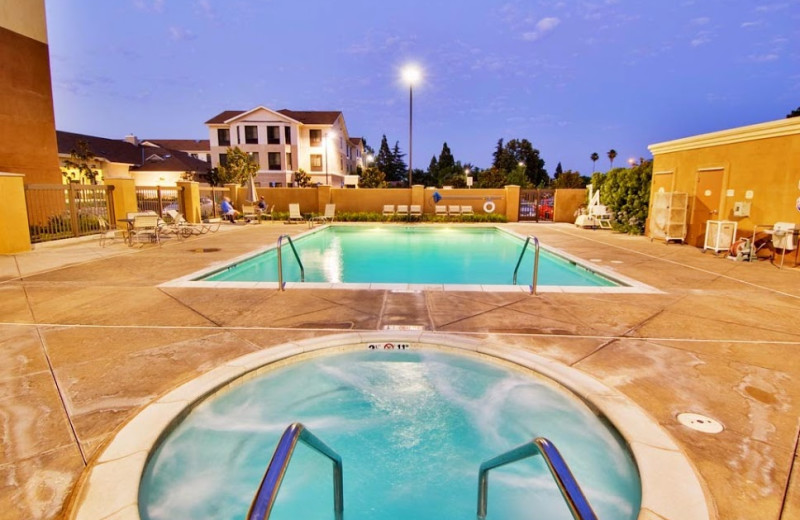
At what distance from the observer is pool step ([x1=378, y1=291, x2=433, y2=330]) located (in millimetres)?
5508

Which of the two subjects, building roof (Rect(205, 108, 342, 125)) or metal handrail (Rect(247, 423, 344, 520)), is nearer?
metal handrail (Rect(247, 423, 344, 520))

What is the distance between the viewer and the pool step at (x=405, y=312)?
18.1 feet

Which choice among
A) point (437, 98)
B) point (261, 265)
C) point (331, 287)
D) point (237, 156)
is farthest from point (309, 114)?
point (437, 98)

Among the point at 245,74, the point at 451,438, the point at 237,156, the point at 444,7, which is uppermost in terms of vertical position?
the point at 444,7

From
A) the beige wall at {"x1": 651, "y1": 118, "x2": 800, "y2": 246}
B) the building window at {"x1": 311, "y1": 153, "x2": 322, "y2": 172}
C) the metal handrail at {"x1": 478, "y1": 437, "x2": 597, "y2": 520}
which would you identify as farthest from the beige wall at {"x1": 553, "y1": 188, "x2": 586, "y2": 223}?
the building window at {"x1": 311, "y1": 153, "x2": 322, "y2": 172}

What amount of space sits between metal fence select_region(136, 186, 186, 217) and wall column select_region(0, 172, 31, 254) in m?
7.32

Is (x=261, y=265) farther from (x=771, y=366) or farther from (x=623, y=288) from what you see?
(x=771, y=366)

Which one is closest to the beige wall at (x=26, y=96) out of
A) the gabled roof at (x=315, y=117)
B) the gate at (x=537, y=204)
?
the gate at (x=537, y=204)

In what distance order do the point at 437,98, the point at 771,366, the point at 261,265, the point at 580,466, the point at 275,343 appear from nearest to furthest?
the point at 580,466 → the point at 771,366 → the point at 275,343 → the point at 261,265 → the point at 437,98

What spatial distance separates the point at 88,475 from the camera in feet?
8.53

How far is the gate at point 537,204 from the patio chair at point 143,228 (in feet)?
62.8

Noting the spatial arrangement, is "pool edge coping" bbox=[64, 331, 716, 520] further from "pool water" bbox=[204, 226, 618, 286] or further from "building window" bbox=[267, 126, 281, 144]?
"building window" bbox=[267, 126, 281, 144]

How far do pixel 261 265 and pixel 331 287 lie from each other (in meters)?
4.36

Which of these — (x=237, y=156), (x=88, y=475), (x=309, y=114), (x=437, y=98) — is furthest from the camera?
(x=437, y=98)
